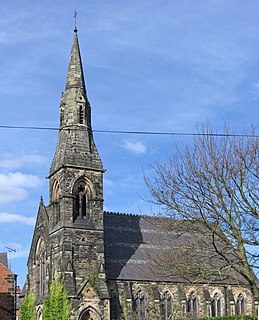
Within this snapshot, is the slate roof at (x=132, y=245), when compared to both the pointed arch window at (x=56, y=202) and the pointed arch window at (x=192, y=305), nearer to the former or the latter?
the pointed arch window at (x=192, y=305)

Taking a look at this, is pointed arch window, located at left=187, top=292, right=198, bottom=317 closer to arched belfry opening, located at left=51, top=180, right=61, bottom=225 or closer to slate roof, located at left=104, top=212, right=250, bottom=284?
slate roof, located at left=104, top=212, right=250, bottom=284

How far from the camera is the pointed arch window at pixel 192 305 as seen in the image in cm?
5409

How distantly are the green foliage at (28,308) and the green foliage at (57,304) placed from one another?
174 inches

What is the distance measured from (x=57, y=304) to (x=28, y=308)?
22.5 feet

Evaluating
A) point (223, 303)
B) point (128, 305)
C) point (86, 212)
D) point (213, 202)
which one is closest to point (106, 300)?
point (128, 305)

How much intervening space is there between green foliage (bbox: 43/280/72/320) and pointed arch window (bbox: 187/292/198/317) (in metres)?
12.9

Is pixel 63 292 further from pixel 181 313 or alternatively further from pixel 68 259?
pixel 181 313

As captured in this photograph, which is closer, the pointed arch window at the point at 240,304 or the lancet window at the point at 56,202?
the lancet window at the point at 56,202

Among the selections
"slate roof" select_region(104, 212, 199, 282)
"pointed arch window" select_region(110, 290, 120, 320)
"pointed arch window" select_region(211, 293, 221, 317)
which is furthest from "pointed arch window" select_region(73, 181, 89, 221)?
"pointed arch window" select_region(211, 293, 221, 317)

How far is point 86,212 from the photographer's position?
50.9 metres

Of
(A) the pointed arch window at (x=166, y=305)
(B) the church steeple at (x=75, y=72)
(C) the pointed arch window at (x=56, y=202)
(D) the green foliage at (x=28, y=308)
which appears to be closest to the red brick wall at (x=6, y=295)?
(C) the pointed arch window at (x=56, y=202)

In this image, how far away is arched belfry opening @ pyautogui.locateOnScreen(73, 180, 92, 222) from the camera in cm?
5044

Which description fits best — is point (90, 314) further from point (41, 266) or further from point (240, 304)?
point (240, 304)

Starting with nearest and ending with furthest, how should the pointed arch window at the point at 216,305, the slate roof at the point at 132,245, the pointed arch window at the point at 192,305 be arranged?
the slate roof at the point at 132,245 < the pointed arch window at the point at 192,305 < the pointed arch window at the point at 216,305
